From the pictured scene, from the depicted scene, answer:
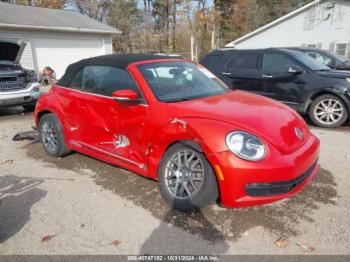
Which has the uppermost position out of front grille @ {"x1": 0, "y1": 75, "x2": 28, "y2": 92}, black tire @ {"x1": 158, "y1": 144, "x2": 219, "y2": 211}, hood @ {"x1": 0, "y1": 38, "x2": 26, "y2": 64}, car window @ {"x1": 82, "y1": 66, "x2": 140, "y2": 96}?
hood @ {"x1": 0, "y1": 38, "x2": 26, "y2": 64}

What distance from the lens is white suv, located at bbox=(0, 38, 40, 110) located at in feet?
26.1

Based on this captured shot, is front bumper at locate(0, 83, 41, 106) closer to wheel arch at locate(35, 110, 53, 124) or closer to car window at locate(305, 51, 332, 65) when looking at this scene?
wheel arch at locate(35, 110, 53, 124)

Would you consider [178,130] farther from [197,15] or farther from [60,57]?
[197,15]

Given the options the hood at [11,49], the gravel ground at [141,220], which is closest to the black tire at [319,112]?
the gravel ground at [141,220]

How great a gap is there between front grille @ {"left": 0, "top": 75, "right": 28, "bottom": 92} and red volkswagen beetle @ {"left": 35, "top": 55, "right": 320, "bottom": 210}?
4.24m

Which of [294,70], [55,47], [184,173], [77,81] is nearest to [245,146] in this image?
[184,173]

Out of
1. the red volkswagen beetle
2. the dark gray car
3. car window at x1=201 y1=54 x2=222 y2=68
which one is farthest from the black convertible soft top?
car window at x1=201 y1=54 x2=222 y2=68

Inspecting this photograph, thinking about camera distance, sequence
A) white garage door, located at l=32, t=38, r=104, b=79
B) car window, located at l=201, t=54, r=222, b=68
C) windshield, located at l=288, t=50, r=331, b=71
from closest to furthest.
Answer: windshield, located at l=288, t=50, r=331, b=71, car window, located at l=201, t=54, r=222, b=68, white garage door, located at l=32, t=38, r=104, b=79

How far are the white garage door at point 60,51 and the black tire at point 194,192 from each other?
15.3 metres

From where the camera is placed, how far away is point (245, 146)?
284 cm

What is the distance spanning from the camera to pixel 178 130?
3150 mm

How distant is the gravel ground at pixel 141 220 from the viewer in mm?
2738

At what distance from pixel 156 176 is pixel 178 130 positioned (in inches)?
25.3

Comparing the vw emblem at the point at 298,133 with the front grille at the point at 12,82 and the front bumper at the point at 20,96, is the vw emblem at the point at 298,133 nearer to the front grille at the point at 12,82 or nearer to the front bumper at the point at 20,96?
the front bumper at the point at 20,96
